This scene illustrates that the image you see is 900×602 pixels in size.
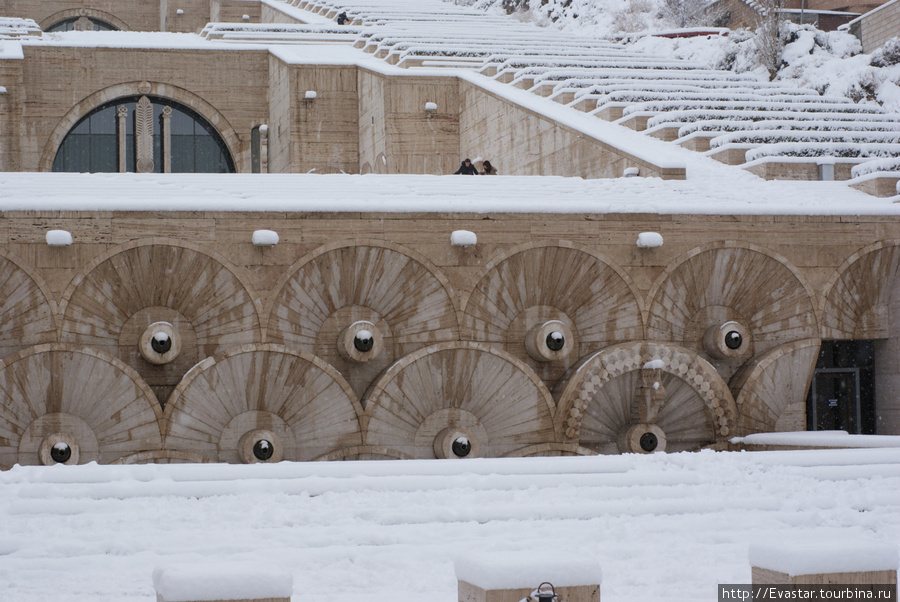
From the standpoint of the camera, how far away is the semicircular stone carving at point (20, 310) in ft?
37.4

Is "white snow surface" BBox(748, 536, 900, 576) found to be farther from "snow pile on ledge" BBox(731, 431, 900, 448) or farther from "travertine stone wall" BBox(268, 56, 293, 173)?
"travertine stone wall" BBox(268, 56, 293, 173)

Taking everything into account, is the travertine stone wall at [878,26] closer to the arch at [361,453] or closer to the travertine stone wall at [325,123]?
the travertine stone wall at [325,123]

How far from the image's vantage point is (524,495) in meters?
8.23

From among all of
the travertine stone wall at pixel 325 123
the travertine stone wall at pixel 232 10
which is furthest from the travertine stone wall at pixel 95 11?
the travertine stone wall at pixel 325 123

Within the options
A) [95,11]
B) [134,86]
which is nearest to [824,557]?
[134,86]

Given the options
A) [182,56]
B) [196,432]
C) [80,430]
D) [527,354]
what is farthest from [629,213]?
[182,56]

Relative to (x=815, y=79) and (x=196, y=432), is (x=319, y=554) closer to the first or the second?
(x=196, y=432)

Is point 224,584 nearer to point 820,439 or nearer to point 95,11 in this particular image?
point 820,439

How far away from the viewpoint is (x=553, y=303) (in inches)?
508

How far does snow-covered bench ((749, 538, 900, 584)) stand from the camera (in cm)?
488

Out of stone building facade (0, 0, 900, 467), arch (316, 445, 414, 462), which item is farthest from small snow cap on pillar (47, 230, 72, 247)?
arch (316, 445, 414, 462)

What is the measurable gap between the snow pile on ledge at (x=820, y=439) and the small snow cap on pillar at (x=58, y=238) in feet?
23.3

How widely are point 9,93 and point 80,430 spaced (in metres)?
11.9

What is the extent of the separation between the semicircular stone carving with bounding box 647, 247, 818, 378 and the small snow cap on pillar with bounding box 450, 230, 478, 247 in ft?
7.04
